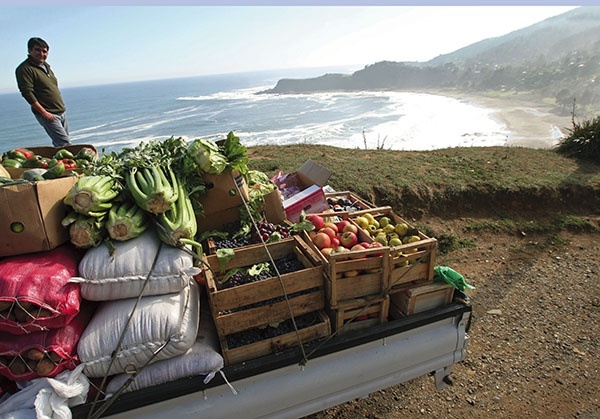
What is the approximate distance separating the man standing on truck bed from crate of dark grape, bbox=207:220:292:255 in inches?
211

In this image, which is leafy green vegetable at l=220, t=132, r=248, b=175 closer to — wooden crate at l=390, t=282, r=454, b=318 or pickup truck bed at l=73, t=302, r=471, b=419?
pickup truck bed at l=73, t=302, r=471, b=419

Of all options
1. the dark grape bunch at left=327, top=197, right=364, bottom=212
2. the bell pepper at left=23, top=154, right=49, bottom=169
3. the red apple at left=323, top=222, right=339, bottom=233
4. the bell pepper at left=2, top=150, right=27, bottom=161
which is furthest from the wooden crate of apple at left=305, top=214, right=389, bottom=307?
the bell pepper at left=2, top=150, right=27, bottom=161

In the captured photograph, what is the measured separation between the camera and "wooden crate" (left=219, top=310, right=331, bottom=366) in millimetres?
2395

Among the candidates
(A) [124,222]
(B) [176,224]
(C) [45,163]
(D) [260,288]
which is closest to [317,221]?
(D) [260,288]

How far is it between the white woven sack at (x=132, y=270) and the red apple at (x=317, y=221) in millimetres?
1366

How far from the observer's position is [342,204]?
14.5 ft

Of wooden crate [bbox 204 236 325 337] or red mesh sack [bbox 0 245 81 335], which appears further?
wooden crate [bbox 204 236 325 337]

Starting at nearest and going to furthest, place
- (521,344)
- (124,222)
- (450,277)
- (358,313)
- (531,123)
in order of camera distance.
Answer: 1. (124,222)
2. (358,313)
3. (450,277)
4. (521,344)
5. (531,123)

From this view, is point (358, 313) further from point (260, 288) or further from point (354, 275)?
point (260, 288)

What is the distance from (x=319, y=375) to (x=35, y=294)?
193cm

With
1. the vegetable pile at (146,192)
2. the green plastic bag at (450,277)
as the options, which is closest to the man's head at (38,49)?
the vegetable pile at (146,192)

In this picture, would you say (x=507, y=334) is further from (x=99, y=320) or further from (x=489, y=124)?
(x=489, y=124)

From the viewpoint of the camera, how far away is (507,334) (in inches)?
179

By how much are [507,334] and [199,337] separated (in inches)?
162
